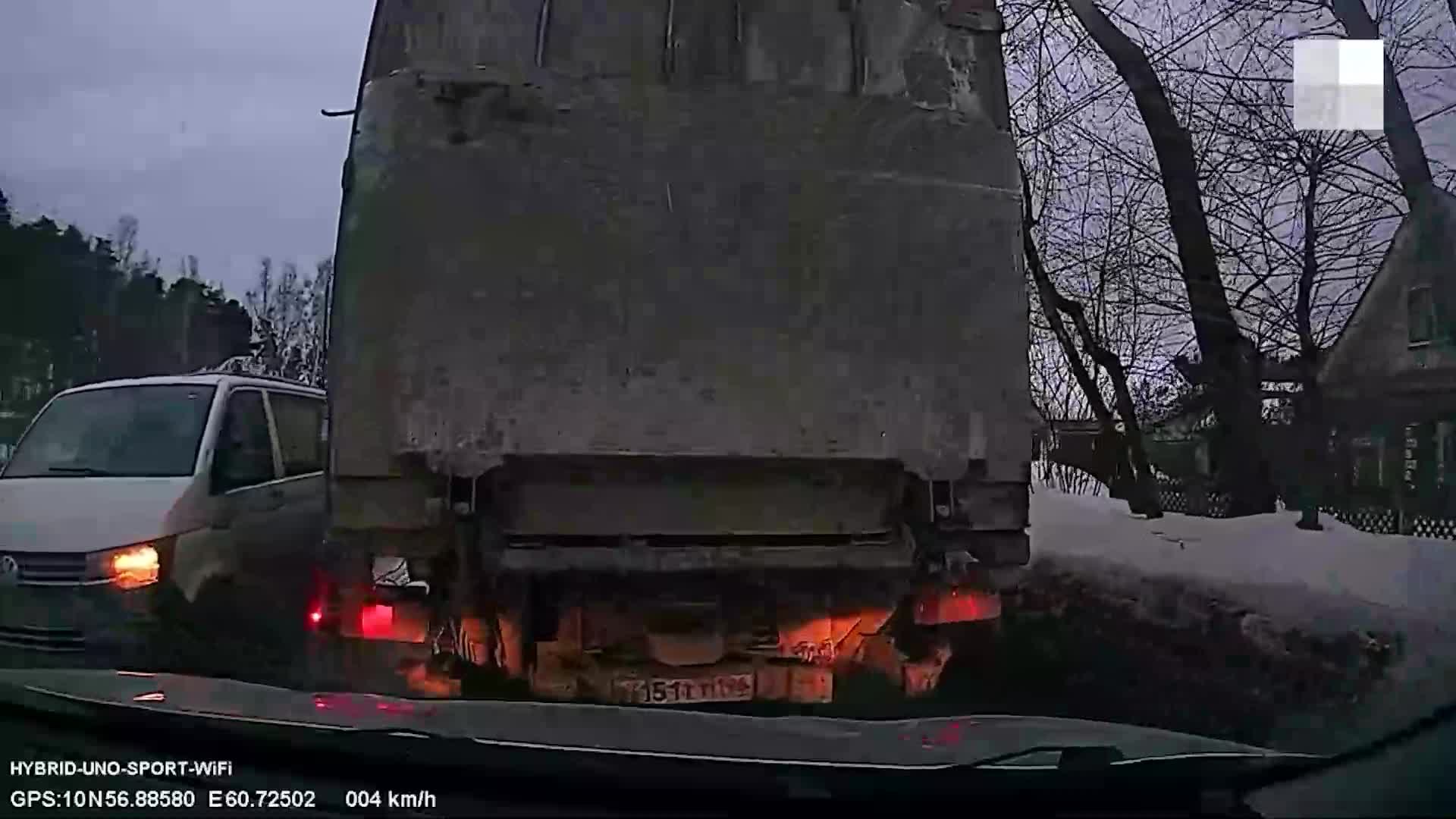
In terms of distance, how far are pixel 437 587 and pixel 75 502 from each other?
295cm

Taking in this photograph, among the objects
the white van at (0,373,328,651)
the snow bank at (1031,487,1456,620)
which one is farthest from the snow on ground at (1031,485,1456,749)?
the white van at (0,373,328,651)

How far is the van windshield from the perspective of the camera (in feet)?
24.5

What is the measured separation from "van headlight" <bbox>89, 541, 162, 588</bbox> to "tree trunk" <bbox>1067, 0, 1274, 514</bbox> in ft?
28.2

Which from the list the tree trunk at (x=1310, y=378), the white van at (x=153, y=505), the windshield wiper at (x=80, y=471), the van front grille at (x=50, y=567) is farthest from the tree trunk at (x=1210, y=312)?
the van front grille at (x=50, y=567)

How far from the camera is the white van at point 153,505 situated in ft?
21.2

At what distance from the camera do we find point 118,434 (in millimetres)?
7734

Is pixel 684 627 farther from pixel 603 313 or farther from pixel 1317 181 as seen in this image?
pixel 1317 181

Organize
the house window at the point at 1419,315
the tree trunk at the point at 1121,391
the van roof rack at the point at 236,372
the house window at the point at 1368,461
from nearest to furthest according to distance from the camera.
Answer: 1. the van roof rack at the point at 236,372
2. the house window at the point at 1419,315
3. the house window at the point at 1368,461
4. the tree trunk at the point at 1121,391

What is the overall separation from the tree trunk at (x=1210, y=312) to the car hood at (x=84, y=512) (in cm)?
856

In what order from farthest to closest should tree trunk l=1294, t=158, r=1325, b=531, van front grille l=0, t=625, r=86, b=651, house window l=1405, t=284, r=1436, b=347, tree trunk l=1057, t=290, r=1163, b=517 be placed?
tree trunk l=1057, t=290, r=1163, b=517
tree trunk l=1294, t=158, r=1325, b=531
house window l=1405, t=284, r=1436, b=347
van front grille l=0, t=625, r=86, b=651

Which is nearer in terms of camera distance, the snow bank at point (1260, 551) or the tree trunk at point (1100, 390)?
the snow bank at point (1260, 551)

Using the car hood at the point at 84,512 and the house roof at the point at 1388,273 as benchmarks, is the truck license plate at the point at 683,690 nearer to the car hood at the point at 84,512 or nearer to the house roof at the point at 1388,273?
the car hood at the point at 84,512

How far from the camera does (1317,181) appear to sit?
1030cm

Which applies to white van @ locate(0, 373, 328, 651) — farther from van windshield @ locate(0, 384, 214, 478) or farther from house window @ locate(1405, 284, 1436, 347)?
house window @ locate(1405, 284, 1436, 347)
